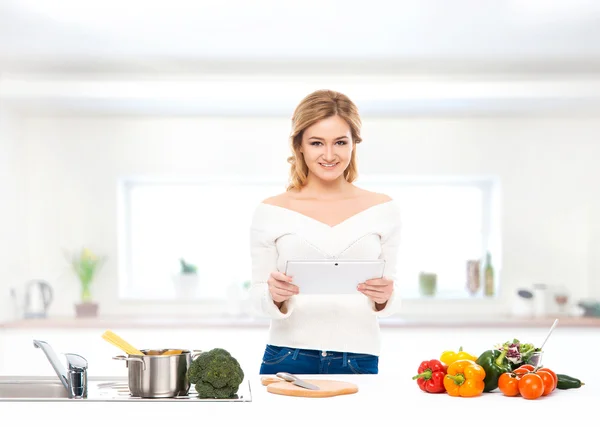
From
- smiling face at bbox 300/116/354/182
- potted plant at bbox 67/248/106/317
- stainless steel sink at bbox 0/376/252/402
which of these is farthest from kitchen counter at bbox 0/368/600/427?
potted plant at bbox 67/248/106/317

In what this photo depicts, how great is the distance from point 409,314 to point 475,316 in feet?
1.48

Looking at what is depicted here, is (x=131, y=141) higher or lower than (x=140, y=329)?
higher

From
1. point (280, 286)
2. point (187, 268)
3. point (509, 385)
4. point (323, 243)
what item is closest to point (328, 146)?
point (323, 243)

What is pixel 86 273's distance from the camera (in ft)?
17.9

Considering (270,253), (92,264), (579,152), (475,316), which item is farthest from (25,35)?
(579,152)

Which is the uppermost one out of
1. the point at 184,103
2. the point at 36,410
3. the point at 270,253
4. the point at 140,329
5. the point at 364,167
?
the point at 184,103

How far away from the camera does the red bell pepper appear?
2.17m

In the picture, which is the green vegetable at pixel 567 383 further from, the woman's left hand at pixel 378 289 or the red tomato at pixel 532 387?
the woman's left hand at pixel 378 289

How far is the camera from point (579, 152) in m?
5.66

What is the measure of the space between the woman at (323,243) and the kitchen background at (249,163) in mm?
1787

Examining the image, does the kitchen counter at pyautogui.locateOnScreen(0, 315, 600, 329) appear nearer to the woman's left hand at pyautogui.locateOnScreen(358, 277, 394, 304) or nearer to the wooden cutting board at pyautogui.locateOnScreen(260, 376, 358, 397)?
the woman's left hand at pyautogui.locateOnScreen(358, 277, 394, 304)

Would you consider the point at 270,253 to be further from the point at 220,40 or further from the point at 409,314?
the point at 409,314

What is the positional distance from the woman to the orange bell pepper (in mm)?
407

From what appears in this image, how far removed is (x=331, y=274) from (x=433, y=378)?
1.32 ft
